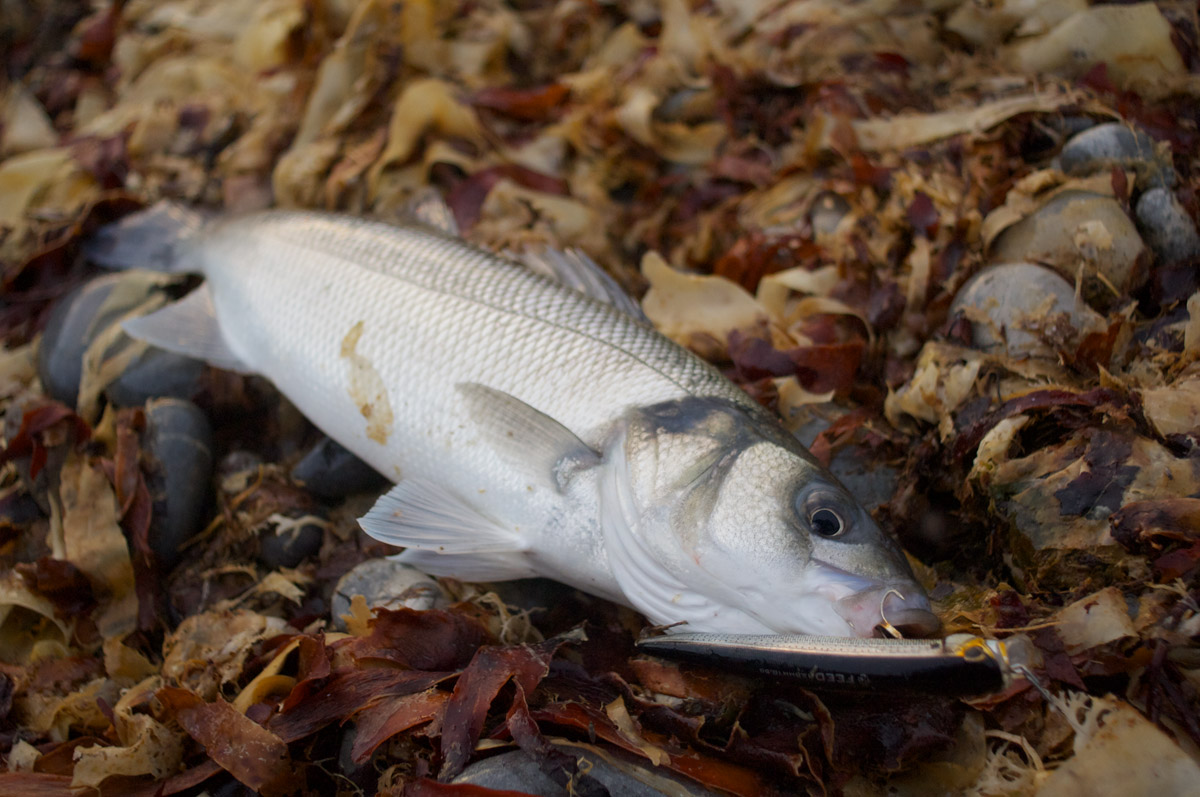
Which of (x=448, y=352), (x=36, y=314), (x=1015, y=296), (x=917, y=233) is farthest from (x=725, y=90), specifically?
(x=36, y=314)

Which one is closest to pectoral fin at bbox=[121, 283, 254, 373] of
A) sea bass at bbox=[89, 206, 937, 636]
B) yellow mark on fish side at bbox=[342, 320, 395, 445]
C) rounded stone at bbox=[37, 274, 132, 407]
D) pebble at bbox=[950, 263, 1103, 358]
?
sea bass at bbox=[89, 206, 937, 636]

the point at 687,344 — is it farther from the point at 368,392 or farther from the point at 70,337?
the point at 70,337

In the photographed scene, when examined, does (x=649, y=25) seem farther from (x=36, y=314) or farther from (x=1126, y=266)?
(x=36, y=314)

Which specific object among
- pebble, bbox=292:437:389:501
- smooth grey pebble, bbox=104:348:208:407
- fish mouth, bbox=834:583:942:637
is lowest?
pebble, bbox=292:437:389:501


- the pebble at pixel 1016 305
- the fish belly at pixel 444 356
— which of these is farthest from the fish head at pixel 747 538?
the pebble at pixel 1016 305

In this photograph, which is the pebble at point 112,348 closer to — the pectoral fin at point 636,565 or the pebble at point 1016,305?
the pectoral fin at point 636,565

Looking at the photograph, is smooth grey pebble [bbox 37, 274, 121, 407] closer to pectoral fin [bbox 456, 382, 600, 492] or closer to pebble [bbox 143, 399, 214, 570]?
pebble [bbox 143, 399, 214, 570]
